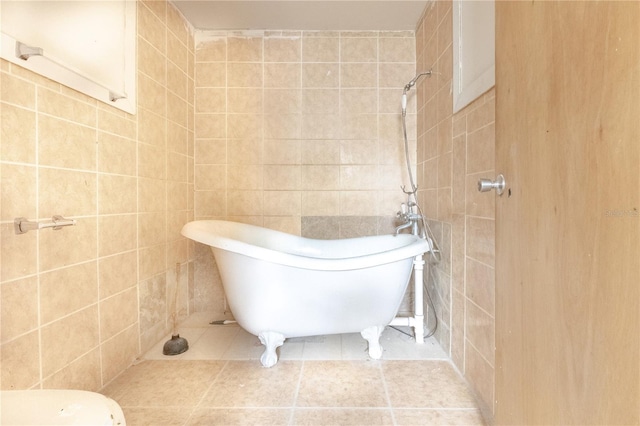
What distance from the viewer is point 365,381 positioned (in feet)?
4.42

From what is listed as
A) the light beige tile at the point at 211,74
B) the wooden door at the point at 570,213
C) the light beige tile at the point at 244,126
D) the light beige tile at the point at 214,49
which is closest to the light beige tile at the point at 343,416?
the wooden door at the point at 570,213

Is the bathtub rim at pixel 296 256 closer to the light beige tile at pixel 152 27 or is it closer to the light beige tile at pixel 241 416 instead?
the light beige tile at pixel 241 416

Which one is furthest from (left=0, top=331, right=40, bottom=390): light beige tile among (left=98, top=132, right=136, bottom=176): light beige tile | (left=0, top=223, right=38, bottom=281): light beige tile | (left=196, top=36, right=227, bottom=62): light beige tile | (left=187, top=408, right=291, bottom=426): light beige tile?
(left=196, top=36, right=227, bottom=62): light beige tile

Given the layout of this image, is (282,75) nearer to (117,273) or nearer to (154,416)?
(117,273)

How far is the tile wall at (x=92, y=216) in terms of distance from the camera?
0.96 meters

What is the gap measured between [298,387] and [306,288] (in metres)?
0.41

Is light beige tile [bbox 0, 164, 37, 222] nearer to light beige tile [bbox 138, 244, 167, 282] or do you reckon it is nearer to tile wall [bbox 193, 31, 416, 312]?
light beige tile [bbox 138, 244, 167, 282]

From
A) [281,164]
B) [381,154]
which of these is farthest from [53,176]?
[381,154]

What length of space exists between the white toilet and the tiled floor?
85 centimetres

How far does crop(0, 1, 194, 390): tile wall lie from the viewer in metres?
0.96

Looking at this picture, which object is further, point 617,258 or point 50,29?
point 50,29

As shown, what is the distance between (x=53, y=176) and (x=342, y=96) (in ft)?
5.59

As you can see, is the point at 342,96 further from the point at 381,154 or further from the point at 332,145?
the point at 381,154

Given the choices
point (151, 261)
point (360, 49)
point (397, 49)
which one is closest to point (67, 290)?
point (151, 261)
